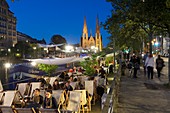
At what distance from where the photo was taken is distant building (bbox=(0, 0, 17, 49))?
110m

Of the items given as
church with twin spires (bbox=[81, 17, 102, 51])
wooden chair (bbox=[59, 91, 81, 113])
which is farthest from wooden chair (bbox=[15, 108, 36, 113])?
church with twin spires (bbox=[81, 17, 102, 51])

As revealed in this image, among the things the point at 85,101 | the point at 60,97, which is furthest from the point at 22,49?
the point at 60,97

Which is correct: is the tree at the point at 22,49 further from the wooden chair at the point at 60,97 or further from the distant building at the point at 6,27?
the wooden chair at the point at 60,97

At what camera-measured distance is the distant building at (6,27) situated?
110 meters

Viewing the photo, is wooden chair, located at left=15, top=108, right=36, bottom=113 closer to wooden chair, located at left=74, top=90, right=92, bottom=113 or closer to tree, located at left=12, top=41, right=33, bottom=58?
wooden chair, located at left=74, top=90, right=92, bottom=113

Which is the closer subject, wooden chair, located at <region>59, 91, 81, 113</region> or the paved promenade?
the paved promenade

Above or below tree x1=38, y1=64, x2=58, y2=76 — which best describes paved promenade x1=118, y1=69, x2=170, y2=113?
below

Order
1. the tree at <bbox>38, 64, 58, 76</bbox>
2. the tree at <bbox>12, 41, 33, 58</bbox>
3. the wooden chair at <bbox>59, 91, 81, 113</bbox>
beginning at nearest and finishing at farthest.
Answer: the wooden chair at <bbox>59, 91, 81, 113</bbox> < the tree at <bbox>38, 64, 58, 76</bbox> < the tree at <bbox>12, 41, 33, 58</bbox>

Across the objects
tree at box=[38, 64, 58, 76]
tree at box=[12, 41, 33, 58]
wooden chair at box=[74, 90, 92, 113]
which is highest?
tree at box=[12, 41, 33, 58]

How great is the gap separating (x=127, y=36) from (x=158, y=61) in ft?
18.2

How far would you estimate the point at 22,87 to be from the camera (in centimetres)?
1355

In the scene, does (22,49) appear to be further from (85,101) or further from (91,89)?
(85,101)

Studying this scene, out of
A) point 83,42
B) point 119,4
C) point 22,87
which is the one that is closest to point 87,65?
point 119,4

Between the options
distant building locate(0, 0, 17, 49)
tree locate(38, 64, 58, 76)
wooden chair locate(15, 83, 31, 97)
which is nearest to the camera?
wooden chair locate(15, 83, 31, 97)
